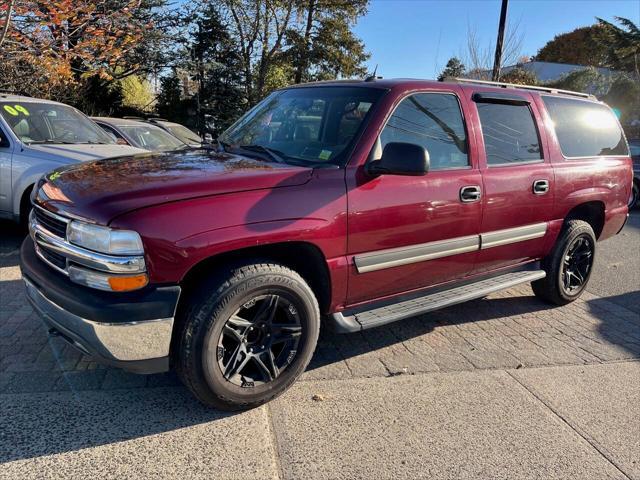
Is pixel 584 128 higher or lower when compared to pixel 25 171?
higher

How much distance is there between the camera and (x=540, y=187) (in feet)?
13.9


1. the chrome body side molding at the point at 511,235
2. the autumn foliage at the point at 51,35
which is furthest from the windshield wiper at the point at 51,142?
the chrome body side molding at the point at 511,235

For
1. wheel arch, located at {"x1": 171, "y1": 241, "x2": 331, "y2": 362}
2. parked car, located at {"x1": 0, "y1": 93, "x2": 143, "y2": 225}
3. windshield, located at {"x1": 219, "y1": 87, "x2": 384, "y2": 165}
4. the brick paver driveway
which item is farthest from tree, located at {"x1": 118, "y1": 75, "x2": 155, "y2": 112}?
wheel arch, located at {"x1": 171, "y1": 241, "x2": 331, "y2": 362}

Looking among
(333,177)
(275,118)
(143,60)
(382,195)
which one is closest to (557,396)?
(382,195)

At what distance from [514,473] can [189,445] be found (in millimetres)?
1691

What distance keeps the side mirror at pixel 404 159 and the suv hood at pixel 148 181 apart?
48cm

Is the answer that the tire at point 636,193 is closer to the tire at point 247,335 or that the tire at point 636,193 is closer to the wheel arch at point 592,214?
the wheel arch at point 592,214

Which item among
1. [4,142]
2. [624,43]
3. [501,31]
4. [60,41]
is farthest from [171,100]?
[624,43]

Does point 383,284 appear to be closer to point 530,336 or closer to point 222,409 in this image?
point 222,409

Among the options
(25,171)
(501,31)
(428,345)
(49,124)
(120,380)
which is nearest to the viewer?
(120,380)

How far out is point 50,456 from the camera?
2.51 m

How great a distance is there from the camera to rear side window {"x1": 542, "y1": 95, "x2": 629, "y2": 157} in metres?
4.62

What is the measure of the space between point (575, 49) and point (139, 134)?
46.4 metres

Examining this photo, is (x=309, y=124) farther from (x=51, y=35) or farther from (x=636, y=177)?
(x=636, y=177)
